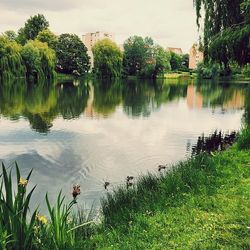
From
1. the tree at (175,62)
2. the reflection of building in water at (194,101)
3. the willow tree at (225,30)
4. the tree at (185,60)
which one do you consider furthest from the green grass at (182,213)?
the tree at (185,60)

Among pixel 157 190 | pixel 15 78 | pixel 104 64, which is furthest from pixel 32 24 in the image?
pixel 157 190

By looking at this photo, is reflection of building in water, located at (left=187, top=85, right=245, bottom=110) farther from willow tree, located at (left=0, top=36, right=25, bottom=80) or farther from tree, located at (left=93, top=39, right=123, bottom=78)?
tree, located at (left=93, top=39, right=123, bottom=78)

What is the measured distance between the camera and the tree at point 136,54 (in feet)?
250

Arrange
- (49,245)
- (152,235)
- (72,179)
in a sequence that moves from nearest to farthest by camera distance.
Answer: (49,245), (152,235), (72,179)

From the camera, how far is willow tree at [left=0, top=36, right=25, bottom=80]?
140 ft

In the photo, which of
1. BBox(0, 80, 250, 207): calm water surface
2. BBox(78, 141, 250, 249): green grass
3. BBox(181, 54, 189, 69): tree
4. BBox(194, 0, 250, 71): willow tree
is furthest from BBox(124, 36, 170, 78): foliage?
BBox(78, 141, 250, 249): green grass

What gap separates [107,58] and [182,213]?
60.0 meters

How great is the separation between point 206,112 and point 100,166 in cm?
1403

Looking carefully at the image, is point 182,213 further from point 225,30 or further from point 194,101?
point 194,101

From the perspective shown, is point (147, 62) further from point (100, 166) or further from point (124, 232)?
point (124, 232)

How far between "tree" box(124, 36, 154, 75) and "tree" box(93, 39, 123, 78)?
9.07 m

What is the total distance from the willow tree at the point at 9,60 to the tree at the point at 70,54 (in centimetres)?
2237

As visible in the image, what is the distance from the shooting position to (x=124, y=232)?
15.0ft

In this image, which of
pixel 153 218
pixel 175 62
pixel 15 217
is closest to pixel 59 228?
pixel 15 217
